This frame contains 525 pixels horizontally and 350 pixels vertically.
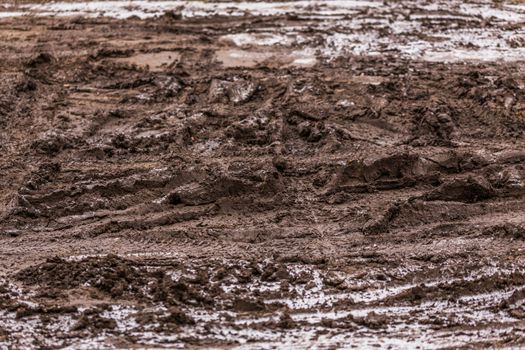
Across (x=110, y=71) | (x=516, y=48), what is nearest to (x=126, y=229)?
(x=110, y=71)

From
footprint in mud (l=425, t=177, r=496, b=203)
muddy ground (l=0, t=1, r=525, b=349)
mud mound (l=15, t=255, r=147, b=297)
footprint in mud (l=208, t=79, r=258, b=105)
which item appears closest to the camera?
muddy ground (l=0, t=1, r=525, b=349)

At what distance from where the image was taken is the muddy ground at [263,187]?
385 centimetres

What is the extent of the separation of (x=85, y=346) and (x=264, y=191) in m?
1.79

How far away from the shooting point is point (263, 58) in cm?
699

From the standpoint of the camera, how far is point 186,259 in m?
4.27

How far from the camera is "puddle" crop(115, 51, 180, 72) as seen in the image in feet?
22.3

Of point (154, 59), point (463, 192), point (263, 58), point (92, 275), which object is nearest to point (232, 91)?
point (263, 58)

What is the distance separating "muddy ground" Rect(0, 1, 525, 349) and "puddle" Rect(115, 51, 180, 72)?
33 mm

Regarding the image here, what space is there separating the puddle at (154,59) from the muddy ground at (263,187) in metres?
0.03

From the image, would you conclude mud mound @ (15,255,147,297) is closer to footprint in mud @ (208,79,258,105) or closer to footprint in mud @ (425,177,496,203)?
footprint in mud @ (425,177,496,203)

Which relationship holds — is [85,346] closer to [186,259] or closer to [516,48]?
[186,259]

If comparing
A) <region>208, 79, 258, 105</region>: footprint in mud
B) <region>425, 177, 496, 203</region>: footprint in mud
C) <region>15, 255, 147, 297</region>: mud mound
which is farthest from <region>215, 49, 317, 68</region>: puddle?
<region>15, 255, 147, 297</region>: mud mound

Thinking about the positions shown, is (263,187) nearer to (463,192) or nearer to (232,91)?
(463,192)

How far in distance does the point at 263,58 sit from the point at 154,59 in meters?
1.19
